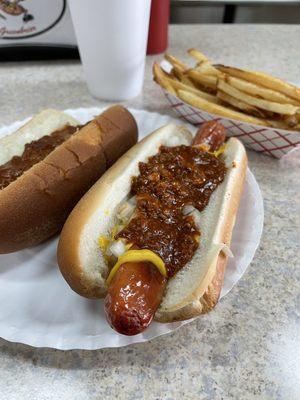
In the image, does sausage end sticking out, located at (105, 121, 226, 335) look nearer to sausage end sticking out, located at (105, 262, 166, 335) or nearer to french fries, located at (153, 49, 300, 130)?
sausage end sticking out, located at (105, 262, 166, 335)

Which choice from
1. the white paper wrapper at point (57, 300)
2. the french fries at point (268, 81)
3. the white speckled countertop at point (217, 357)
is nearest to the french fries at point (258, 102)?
the french fries at point (268, 81)

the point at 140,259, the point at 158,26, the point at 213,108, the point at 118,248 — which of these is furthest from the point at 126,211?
the point at 158,26

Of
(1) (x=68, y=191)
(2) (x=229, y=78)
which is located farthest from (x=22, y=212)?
(2) (x=229, y=78)

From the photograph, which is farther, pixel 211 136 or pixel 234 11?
pixel 234 11

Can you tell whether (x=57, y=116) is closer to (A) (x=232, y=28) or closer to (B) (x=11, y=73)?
(B) (x=11, y=73)

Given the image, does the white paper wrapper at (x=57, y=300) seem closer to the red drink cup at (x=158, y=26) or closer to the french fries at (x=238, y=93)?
the french fries at (x=238, y=93)

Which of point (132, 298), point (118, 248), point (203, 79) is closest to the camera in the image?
point (132, 298)

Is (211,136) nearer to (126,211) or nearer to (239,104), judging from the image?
A: (239,104)
